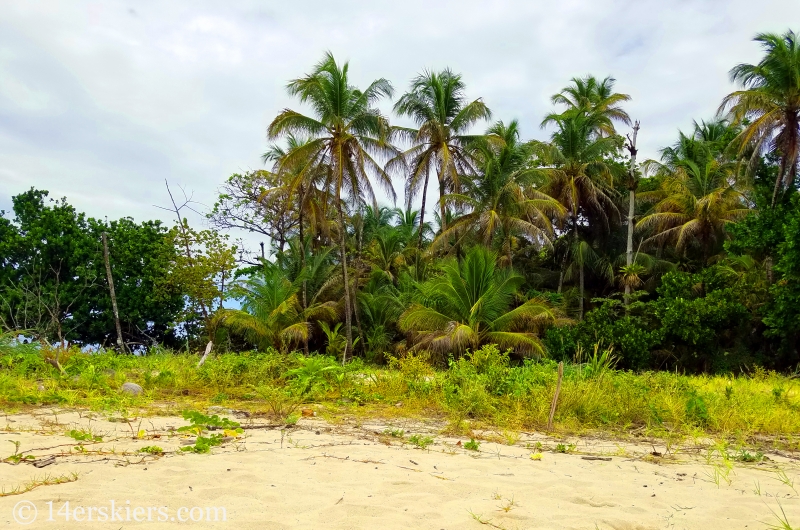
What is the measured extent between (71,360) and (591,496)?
901 centimetres

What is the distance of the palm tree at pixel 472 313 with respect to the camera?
1628 cm

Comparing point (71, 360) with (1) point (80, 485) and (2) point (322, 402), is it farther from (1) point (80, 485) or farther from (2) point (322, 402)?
(1) point (80, 485)

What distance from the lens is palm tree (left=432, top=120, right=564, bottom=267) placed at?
19953 millimetres

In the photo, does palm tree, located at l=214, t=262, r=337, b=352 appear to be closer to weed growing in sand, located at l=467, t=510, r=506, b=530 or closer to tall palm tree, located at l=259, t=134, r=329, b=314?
tall palm tree, located at l=259, t=134, r=329, b=314

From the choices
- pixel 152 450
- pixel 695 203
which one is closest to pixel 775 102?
pixel 695 203

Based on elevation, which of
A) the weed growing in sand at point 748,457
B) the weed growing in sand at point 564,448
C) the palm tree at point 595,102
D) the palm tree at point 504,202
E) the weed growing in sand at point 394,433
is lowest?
the weed growing in sand at point 394,433

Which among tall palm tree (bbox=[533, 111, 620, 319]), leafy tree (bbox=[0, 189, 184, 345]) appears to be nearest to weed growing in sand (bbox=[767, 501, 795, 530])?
tall palm tree (bbox=[533, 111, 620, 319])

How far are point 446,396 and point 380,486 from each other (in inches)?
135

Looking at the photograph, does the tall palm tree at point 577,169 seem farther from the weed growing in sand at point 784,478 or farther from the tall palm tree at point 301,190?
the weed growing in sand at point 784,478

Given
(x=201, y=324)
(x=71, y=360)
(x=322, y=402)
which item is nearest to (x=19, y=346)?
(x=71, y=360)

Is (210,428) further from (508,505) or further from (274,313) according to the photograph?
(274,313)

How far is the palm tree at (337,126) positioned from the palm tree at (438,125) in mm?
2985

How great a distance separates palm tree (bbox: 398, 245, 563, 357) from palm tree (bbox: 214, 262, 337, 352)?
4.49 meters

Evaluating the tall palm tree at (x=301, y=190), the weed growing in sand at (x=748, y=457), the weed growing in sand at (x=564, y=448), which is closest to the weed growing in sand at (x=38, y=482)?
the weed growing in sand at (x=564, y=448)
